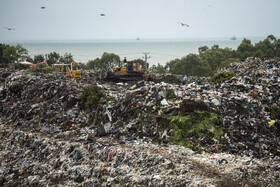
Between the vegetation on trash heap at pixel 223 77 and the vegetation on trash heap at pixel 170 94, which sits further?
the vegetation on trash heap at pixel 223 77

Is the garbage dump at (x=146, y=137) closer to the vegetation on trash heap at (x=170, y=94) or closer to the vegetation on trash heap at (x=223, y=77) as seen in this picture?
the vegetation on trash heap at (x=170, y=94)

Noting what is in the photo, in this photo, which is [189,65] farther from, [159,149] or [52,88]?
[159,149]

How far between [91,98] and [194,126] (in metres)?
5.32

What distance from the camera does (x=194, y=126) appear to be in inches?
312

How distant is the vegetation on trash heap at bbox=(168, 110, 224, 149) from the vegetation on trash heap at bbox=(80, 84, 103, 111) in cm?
412

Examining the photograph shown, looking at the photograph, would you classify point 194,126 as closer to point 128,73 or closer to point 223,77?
point 223,77

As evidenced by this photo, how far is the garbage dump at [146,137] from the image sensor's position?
5.85 meters

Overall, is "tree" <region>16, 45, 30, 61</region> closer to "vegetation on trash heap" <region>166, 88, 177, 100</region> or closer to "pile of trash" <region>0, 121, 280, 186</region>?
"pile of trash" <region>0, 121, 280, 186</region>

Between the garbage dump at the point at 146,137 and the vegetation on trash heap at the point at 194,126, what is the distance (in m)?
0.04

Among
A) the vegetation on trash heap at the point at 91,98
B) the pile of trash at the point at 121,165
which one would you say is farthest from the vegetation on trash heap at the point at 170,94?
the vegetation on trash heap at the point at 91,98

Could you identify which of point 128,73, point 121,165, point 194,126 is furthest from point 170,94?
point 128,73

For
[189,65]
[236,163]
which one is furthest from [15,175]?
[189,65]

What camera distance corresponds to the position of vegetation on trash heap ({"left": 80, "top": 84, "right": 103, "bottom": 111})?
1055cm

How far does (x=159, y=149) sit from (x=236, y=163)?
2.31 m
